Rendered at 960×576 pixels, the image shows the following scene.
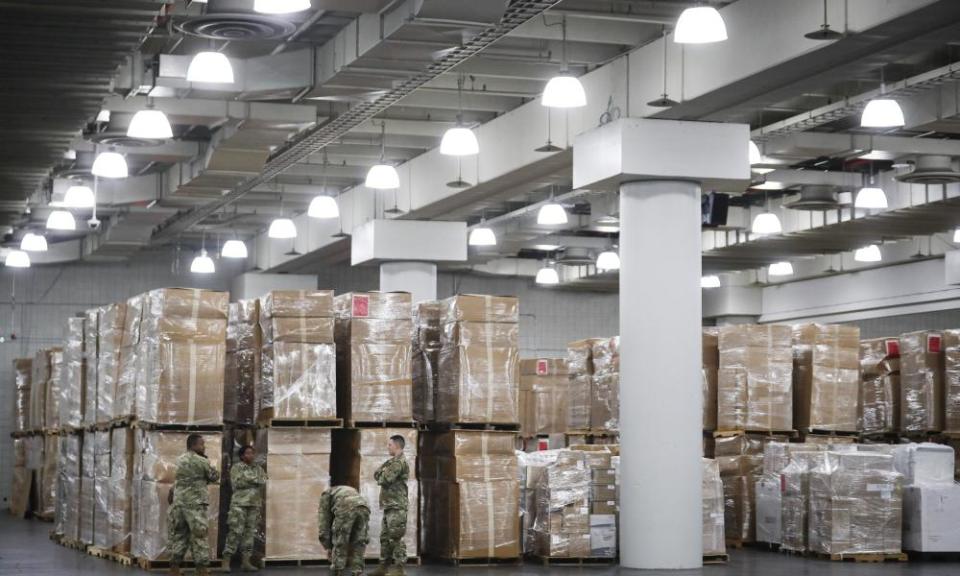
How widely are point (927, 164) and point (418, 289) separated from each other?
24.7ft

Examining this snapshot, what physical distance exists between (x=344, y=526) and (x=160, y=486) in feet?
8.09

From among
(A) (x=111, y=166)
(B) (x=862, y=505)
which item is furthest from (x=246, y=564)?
(B) (x=862, y=505)

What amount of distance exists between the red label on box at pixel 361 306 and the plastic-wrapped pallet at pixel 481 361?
91 centimetres

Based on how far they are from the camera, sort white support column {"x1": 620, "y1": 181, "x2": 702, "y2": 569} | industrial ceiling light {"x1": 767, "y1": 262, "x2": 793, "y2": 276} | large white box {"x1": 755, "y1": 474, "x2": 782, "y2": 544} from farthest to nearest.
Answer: industrial ceiling light {"x1": 767, "y1": 262, "x2": 793, "y2": 276} → large white box {"x1": 755, "y1": 474, "x2": 782, "y2": 544} → white support column {"x1": 620, "y1": 181, "x2": 702, "y2": 569}

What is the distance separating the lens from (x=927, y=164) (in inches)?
706

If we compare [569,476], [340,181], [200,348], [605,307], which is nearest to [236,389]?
[200,348]

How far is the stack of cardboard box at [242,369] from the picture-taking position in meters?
14.6

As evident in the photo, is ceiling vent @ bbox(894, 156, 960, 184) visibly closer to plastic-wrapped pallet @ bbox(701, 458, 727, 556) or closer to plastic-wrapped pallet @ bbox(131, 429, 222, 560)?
plastic-wrapped pallet @ bbox(701, 458, 727, 556)

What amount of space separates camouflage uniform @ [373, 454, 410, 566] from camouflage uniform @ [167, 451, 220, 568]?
158 cm

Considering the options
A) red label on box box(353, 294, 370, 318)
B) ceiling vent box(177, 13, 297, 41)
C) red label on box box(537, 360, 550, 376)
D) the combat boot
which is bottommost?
the combat boot

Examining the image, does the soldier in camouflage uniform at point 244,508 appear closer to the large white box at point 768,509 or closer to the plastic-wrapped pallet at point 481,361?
the plastic-wrapped pallet at point 481,361

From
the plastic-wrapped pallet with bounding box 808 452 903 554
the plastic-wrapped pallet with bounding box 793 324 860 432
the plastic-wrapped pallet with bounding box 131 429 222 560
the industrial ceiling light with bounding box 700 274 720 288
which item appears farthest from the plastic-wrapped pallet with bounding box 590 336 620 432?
the industrial ceiling light with bounding box 700 274 720 288

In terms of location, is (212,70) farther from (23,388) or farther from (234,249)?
(23,388)

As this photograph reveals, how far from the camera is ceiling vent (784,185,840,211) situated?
20359mm
